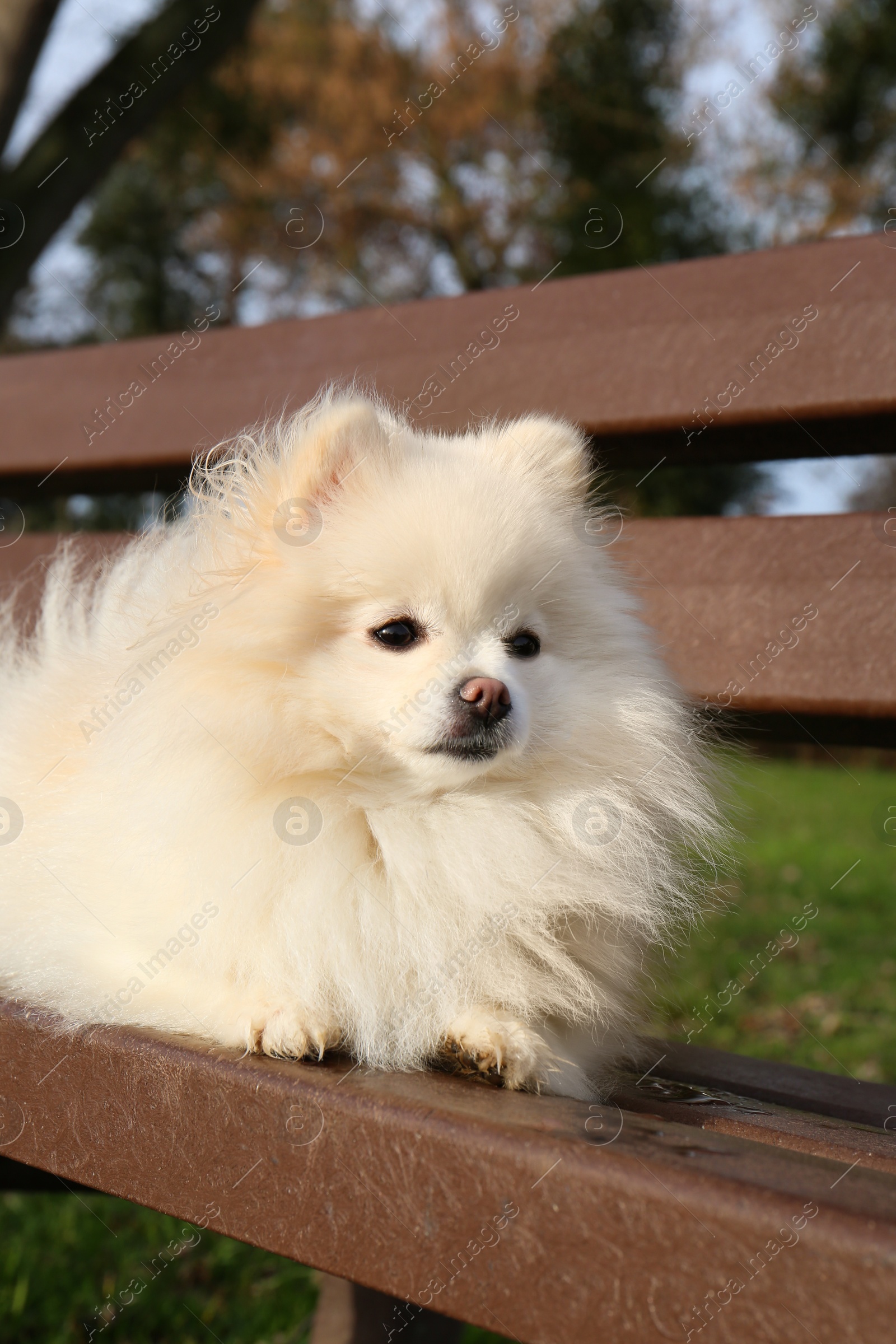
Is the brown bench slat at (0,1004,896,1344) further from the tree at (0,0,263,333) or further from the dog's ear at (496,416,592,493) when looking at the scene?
the tree at (0,0,263,333)

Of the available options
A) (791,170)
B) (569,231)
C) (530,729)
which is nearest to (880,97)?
(791,170)

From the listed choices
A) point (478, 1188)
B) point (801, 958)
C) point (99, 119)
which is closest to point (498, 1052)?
point (478, 1188)

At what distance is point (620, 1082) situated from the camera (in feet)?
5.49

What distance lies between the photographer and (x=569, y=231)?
13.1 metres

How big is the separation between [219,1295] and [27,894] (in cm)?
158

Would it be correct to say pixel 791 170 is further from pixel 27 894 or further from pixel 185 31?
pixel 27 894

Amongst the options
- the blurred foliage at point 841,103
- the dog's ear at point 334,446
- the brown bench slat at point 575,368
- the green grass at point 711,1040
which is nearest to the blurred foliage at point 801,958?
the green grass at point 711,1040

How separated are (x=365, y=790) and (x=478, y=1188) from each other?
801 millimetres

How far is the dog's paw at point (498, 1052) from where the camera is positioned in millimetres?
1418

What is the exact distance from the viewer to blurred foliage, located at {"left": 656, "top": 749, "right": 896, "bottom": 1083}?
3.70 meters

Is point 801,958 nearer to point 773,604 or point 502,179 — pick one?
point 773,604

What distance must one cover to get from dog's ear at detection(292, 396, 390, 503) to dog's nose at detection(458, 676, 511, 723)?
1.51 ft

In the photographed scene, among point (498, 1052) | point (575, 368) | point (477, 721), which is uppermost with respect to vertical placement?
point (575, 368)

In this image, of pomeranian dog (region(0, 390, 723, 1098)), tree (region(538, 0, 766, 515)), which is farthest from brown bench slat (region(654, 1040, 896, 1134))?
tree (region(538, 0, 766, 515))
